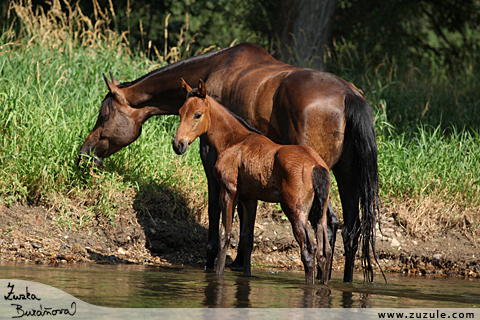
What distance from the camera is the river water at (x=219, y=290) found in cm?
334

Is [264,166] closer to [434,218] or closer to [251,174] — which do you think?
[251,174]

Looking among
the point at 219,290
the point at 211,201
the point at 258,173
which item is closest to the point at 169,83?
the point at 211,201

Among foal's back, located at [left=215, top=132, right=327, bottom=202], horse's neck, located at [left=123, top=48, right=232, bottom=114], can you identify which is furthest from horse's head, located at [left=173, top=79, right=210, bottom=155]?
horse's neck, located at [left=123, top=48, right=232, bottom=114]

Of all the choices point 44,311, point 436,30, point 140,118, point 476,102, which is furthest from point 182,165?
point 436,30

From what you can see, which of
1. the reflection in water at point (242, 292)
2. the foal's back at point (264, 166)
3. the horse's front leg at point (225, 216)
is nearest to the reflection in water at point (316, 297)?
the reflection in water at point (242, 292)

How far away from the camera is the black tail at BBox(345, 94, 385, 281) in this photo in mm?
4719

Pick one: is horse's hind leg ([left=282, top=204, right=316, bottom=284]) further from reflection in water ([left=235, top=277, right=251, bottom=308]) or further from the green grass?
the green grass

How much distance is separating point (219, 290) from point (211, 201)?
84.2 inches

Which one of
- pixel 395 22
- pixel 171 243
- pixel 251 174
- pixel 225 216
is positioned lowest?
pixel 171 243

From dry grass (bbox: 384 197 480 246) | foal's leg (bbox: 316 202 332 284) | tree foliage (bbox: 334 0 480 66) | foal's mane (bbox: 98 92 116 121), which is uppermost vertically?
tree foliage (bbox: 334 0 480 66)

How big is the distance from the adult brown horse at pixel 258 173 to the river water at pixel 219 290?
0.35m

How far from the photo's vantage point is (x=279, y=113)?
5.02 metres

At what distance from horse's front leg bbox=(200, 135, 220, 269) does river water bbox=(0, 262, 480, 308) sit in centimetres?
72

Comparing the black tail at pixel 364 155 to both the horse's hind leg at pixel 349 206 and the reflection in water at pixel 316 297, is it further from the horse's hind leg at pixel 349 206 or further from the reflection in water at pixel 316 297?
the reflection in water at pixel 316 297
